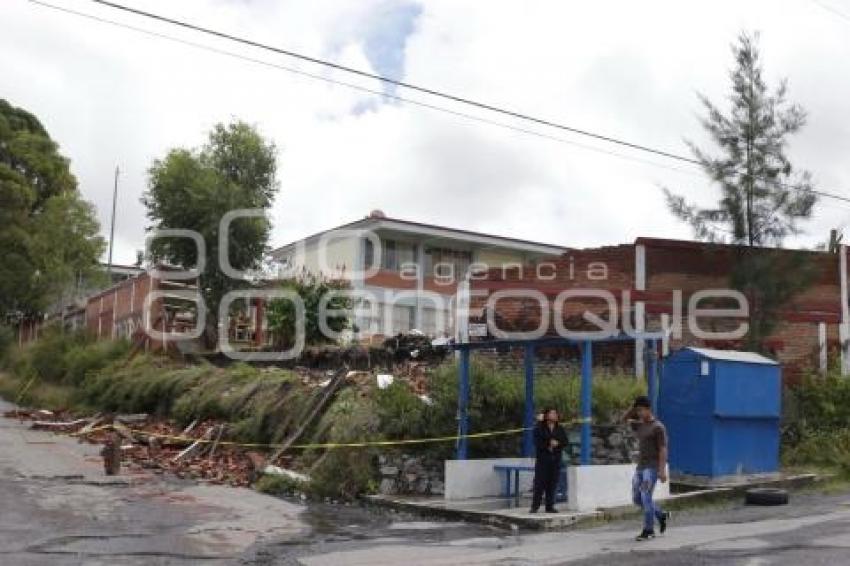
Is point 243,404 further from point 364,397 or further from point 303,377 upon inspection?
point 364,397

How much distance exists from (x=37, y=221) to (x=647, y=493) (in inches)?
1571

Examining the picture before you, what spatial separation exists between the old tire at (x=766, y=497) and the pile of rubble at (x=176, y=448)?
8.72 metres

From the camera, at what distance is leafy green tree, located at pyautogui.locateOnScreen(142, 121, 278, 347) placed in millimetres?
33906

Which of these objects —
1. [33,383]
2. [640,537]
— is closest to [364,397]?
[640,537]

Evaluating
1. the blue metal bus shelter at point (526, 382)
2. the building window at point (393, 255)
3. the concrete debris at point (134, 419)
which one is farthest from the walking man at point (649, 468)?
the building window at point (393, 255)

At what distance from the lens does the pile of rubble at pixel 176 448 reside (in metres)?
18.6

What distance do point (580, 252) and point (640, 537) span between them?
37.5 feet

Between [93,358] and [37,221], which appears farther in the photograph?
[37,221]

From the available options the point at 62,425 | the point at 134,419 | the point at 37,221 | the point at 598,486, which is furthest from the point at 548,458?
the point at 37,221

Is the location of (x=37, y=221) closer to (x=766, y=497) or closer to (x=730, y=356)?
(x=730, y=356)

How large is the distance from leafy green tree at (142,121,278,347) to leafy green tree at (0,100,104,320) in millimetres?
9202

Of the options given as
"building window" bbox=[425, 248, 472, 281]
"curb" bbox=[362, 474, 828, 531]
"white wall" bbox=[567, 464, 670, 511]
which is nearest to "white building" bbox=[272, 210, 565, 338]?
"building window" bbox=[425, 248, 472, 281]

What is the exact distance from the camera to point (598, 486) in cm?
1418

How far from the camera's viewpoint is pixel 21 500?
1482 cm
